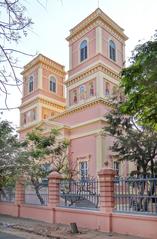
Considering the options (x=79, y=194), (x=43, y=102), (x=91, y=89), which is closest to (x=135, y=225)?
(x=79, y=194)

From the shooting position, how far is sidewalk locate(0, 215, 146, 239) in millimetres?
11102

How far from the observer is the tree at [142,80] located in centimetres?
740

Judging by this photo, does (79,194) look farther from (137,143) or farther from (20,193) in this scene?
(137,143)

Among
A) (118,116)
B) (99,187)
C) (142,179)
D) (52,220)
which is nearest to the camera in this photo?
(142,179)

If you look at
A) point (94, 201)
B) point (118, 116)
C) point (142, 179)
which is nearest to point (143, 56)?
point (142, 179)

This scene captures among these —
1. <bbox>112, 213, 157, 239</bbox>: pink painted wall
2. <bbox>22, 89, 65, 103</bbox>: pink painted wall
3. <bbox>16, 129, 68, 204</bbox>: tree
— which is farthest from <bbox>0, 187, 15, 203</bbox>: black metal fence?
<bbox>22, 89, 65, 103</bbox>: pink painted wall

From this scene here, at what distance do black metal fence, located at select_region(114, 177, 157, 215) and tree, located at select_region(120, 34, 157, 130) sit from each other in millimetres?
Answer: 2850

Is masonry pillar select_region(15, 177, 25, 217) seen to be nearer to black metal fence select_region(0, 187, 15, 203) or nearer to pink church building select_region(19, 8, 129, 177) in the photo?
black metal fence select_region(0, 187, 15, 203)

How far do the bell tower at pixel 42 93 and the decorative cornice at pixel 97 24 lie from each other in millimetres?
4950

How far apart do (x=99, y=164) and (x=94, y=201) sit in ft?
36.6

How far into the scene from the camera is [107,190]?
11719 millimetres

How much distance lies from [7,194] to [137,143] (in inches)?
307

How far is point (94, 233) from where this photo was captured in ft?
37.7

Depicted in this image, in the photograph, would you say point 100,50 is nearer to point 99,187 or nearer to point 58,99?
point 58,99
